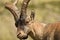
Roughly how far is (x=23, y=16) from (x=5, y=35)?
677cm

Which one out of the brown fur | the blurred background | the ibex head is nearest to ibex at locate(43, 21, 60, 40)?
the brown fur

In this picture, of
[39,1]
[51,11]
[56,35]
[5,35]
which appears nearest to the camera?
[56,35]

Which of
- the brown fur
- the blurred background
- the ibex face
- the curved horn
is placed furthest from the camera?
the blurred background

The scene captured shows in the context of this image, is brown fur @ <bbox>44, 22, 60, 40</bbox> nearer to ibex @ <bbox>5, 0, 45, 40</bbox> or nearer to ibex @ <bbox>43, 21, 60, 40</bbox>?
ibex @ <bbox>43, 21, 60, 40</bbox>

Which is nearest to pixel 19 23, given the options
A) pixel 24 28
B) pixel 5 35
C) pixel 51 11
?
pixel 24 28

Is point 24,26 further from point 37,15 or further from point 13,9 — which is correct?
point 37,15

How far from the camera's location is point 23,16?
9469mm

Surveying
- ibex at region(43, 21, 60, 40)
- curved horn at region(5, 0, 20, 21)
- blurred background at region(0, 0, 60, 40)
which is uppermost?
curved horn at region(5, 0, 20, 21)

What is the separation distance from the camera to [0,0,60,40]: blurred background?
Result: 638 inches

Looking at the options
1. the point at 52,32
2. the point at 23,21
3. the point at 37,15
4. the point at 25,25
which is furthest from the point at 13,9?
the point at 37,15

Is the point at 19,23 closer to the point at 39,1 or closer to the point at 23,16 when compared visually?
the point at 23,16

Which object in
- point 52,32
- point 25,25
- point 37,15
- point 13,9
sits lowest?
point 37,15

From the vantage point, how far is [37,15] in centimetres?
1750

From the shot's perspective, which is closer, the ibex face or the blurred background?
the ibex face
